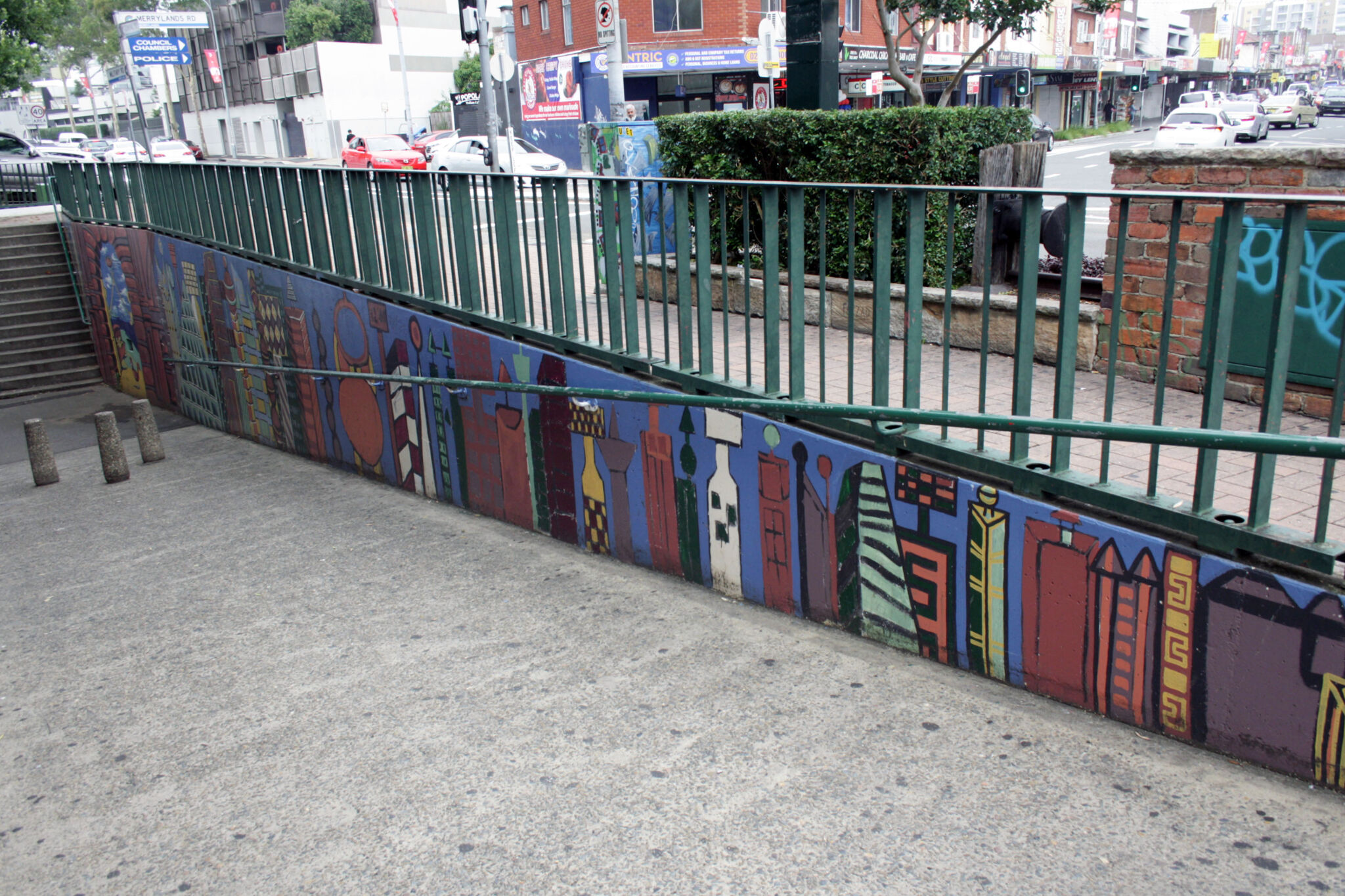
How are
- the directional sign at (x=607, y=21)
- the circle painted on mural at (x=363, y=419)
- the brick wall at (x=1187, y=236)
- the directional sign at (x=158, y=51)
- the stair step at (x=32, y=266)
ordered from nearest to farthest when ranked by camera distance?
the brick wall at (x=1187, y=236) → the circle painted on mural at (x=363, y=419) → the stair step at (x=32, y=266) → the directional sign at (x=607, y=21) → the directional sign at (x=158, y=51)

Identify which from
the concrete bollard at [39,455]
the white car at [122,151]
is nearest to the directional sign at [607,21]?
the concrete bollard at [39,455]

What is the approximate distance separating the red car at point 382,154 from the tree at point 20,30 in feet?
28.3

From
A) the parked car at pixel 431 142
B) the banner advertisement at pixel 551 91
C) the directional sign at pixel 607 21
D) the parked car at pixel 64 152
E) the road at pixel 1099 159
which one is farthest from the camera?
the banner advertisement at pixel 551 91

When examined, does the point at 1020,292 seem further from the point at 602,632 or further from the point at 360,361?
the point at 360,361

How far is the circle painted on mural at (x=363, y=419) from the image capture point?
341 inches

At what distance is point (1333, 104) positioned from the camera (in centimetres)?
5719

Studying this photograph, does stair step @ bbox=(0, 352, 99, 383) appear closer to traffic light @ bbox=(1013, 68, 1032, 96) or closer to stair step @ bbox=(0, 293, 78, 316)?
stair step @ bbox=(0, 293, 78, 316)

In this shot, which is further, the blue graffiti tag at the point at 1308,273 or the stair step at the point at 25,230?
the stair step at the point at 25,230

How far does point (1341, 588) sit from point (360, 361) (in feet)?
24.6

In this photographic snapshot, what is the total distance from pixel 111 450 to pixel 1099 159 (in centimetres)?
2896

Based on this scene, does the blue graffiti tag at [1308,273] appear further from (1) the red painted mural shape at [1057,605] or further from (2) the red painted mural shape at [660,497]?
(2) the red painted mural shape at [660,497]

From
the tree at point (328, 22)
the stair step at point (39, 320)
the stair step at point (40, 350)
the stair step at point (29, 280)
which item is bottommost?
the stair step at point (40, 350)

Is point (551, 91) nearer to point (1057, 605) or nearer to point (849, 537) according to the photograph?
point (849, 537)

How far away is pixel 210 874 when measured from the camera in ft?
11.1
